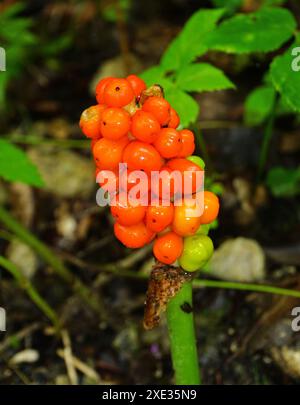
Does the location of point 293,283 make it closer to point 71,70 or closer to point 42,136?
point 42,136

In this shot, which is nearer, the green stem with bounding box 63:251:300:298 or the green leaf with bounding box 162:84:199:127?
the green leaf with bounding box 162:84:199:127

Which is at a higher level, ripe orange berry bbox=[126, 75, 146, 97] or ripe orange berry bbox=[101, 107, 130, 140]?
ripe orange berry bbox=[126, 75, 146, 97]

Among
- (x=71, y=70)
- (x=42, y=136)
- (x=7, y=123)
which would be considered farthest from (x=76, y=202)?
(x=71, y=70)

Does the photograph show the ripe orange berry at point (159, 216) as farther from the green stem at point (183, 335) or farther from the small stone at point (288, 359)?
the small stone at point (288, 359)

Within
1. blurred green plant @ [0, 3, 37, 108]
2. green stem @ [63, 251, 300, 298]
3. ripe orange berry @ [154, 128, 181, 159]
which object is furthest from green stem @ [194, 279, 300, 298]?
blurred green plant @ [0, 3, 37, 108]

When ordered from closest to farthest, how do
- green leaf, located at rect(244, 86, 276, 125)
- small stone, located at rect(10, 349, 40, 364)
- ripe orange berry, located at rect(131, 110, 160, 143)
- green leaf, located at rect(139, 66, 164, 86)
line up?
ripe orange berry, located at rect(131, 110, 160, 143) < green leaf, located at rect(139, 66, 164, 86) < small stone, located at rect(10, 349, 40, 364) < green leaf, located at rect(244, 86, 276, 125)

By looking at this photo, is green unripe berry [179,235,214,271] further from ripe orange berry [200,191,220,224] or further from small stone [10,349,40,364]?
small stone [10,349,40,364]

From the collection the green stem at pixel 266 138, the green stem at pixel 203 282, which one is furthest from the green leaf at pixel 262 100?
the green stem at pixel 203 282

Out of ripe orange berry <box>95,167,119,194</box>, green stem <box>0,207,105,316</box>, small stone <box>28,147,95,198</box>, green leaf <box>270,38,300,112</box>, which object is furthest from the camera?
small stone <box>28,147,95,198</box>
